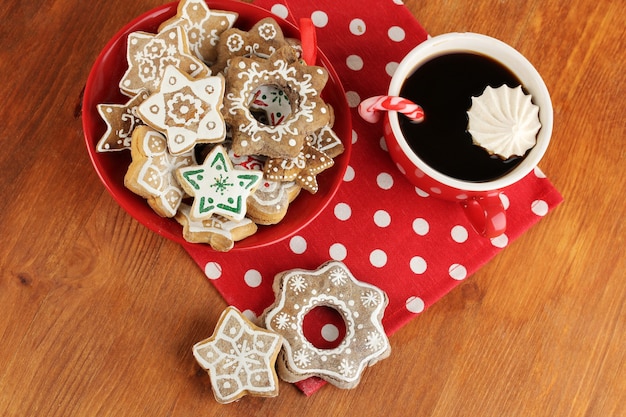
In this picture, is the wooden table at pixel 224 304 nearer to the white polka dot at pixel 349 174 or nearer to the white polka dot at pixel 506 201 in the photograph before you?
the white polka dot at pixel 506 201

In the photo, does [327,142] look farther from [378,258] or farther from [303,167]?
[378,258]

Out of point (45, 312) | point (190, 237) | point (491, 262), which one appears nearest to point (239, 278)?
point (190, 237)

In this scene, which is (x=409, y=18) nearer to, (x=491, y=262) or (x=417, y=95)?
(x=417, y=95)

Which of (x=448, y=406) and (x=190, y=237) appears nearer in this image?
(x=190, y=237)

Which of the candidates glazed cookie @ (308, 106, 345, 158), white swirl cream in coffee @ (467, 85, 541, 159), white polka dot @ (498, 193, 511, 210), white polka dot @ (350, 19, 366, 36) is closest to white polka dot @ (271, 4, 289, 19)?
white polka dot @ (350, 19, 366, 36)

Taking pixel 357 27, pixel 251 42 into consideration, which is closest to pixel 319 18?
pixel 357 27

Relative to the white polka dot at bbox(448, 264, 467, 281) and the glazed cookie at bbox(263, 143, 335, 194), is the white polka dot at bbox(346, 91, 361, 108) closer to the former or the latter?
the glazed cookie at bbox(263, 143, 335, 194)
